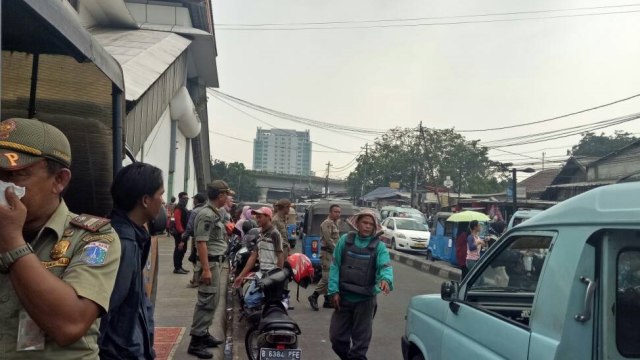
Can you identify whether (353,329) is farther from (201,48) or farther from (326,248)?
(201,48)

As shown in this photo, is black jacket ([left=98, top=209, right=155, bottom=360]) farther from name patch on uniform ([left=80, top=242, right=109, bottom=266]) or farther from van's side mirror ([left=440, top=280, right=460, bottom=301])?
van's side mirror ([left=440, top=280, right=460, bottom=301])

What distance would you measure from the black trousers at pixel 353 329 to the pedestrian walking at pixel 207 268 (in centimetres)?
143

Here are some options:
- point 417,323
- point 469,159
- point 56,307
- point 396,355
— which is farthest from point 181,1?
point 469,159

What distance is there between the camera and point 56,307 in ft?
4.68

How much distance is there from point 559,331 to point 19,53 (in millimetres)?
3075

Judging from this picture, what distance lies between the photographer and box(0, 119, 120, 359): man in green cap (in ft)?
4.57

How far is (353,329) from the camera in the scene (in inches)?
183

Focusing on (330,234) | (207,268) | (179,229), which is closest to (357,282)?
(207,268)

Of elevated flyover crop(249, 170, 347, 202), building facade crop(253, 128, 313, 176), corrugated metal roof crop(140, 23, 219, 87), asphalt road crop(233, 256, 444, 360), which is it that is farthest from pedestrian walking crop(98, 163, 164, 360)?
elevated flyover crop(249, 170, 347, 202)

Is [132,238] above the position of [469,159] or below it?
below

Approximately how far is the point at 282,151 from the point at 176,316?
6034 cm

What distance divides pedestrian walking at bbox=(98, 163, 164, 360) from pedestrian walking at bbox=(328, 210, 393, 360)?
241 centimetres

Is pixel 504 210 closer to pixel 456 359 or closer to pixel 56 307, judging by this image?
pixel 456 359

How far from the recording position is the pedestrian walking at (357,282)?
454 cm
